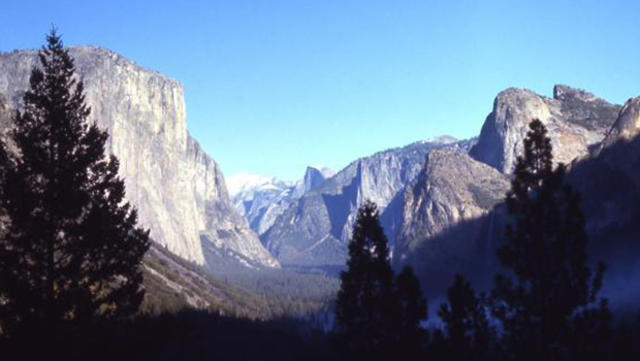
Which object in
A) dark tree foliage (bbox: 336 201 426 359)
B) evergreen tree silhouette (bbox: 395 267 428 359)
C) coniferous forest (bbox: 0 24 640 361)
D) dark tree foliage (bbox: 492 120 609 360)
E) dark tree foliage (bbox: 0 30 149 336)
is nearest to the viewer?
dark tree foliage (bbox: 0 30 149 336)

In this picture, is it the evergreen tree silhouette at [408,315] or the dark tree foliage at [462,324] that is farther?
the dark tree foliage at [462,324]

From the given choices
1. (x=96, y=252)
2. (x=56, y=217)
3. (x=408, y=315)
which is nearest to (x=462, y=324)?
(x=408, y=315)

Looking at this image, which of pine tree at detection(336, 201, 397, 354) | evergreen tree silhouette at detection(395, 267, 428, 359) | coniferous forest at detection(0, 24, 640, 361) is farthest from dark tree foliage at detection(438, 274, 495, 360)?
coniferous forest at detection(0, 24, 640, 361)

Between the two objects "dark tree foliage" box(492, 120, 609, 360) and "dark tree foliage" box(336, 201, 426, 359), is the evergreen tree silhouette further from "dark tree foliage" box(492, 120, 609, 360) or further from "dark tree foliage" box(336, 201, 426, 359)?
"dark tree foliage" box(492, 120, 609, 360)

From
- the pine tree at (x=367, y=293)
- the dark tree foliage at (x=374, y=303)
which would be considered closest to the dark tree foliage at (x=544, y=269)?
the dark tree foliage at (x=374, y=303)

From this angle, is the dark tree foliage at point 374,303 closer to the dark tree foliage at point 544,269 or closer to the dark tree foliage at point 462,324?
the dark tree foliage at point 462,324

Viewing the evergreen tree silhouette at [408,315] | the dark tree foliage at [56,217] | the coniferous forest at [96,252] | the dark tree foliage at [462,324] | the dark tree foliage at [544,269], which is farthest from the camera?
the dark tree foliage at [462,324]
